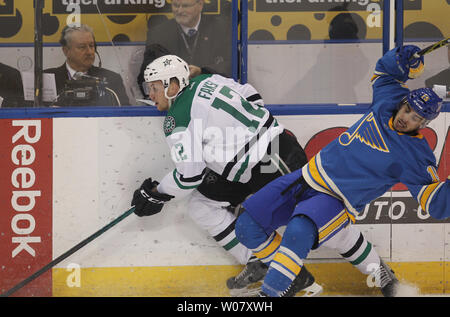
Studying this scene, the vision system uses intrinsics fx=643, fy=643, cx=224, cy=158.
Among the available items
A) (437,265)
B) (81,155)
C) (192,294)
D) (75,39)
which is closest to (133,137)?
(81,155)

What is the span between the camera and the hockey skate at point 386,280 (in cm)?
303

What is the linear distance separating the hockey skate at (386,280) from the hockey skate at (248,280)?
54 centimetres

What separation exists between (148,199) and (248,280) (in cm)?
62

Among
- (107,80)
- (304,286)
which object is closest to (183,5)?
(107,80)

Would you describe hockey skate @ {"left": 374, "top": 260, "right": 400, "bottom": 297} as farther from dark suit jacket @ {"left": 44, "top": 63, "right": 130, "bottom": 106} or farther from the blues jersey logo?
dark suit jacket @ {"left": 44, "top": 63, "right": 130, "bottom": 106}

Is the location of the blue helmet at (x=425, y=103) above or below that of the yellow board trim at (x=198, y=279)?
above

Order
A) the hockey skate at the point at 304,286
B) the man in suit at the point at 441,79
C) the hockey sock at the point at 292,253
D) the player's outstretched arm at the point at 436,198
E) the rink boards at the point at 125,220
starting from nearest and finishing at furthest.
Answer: the player's outstretched arm at the point at 436,198 < the hockey sock at the point at 292,253 < the hockey skate at the point at 304,286 < the rink boards at the point at 125,220 < the man in suit at the point at 441,79

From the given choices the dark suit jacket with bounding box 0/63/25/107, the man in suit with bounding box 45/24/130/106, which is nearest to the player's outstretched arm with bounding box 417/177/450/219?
the man in suit with bounding box 45/24/130/106

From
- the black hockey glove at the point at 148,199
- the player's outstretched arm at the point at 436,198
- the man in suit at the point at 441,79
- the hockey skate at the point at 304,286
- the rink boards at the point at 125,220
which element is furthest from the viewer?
the man in suit at the point at 441,79

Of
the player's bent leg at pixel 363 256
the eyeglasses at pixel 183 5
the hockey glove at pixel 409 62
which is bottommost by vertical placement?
the player's bent leg at pixel 363 256

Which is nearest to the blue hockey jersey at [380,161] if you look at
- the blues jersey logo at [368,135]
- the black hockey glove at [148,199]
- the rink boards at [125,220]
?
the blues jersey logo at [368,135]

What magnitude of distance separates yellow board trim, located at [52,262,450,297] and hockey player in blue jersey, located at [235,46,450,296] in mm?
348

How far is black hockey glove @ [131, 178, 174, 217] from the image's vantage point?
2988mm

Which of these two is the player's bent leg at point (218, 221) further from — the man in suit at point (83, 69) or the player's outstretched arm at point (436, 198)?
the player's outstretched arm at point (436, 198)
